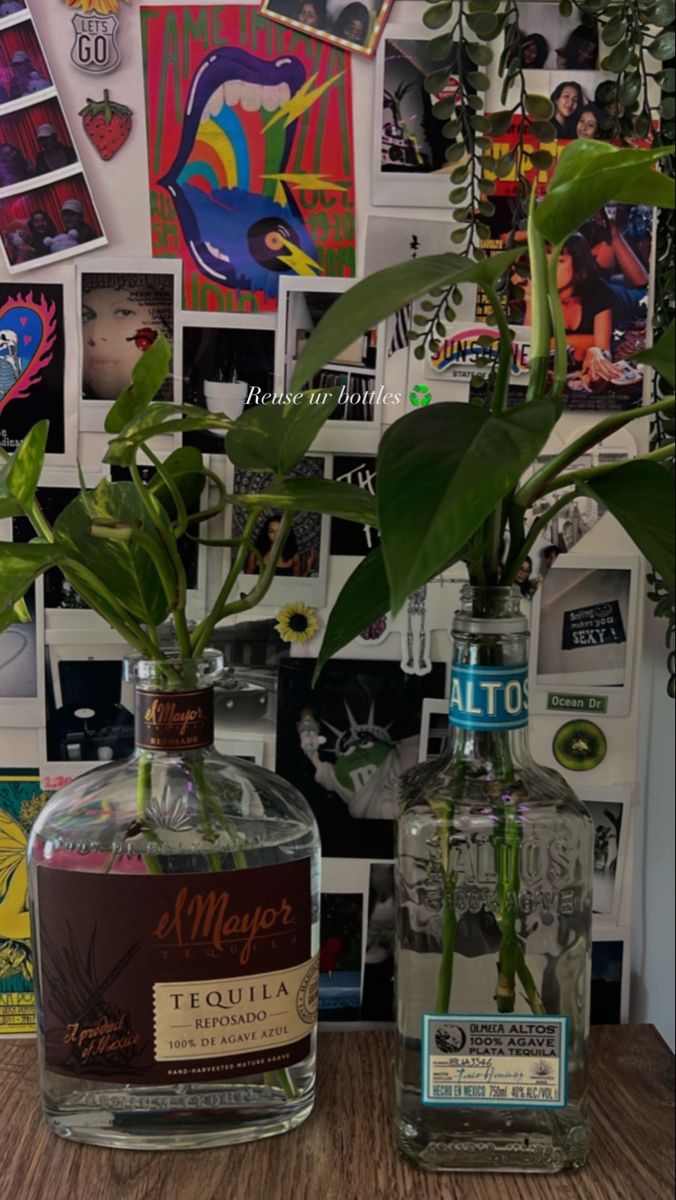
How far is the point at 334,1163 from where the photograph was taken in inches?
27.8

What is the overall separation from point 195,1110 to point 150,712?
10.8 inches

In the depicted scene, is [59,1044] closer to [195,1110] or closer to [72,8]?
[195,1110]

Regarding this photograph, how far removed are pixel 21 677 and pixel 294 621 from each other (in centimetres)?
23

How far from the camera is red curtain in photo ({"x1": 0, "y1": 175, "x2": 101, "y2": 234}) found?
84 cm

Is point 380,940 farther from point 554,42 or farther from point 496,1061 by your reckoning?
point 554,42

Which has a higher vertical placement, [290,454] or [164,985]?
[290,454]

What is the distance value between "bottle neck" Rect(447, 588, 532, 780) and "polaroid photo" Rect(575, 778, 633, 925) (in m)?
0.24

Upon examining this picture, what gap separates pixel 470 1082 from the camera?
682 mm

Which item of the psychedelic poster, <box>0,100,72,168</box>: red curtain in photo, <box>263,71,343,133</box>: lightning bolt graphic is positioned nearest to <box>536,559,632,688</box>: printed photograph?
the psychedelic poster

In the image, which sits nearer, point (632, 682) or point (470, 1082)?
point (470, 1082)

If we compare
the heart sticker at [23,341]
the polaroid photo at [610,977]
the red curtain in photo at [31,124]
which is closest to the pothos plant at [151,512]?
the heart sticker at [23,341]

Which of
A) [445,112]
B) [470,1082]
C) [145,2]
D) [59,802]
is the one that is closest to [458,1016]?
[470,1082]

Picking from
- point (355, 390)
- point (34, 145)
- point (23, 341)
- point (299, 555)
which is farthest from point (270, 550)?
point (34, 145)

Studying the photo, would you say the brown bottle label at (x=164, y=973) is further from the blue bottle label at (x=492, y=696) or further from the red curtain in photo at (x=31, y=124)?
the red curtain in photo at (x=31, y=124)
